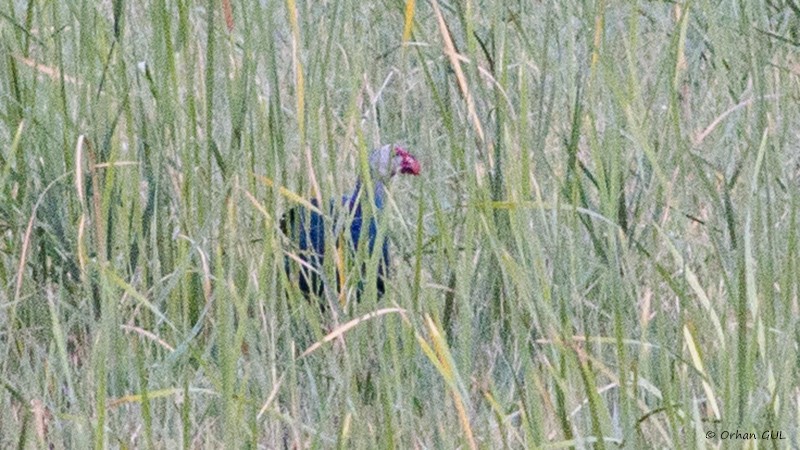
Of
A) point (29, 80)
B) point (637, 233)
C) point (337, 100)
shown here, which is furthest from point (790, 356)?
point (337, 100)

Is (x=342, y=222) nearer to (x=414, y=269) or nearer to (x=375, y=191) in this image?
(x=414, y=269)

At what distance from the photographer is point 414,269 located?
1.66 metres

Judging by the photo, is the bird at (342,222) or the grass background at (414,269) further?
the bird at (342,222)

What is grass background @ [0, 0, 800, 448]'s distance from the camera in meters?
1.33

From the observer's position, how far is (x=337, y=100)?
9.12 ft

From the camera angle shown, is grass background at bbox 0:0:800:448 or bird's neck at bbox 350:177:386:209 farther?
bird's neck at bbox 350:177:386:209

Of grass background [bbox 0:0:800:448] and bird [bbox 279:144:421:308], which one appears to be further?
bird [bbox 279:144:421:308]

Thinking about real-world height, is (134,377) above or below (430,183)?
below

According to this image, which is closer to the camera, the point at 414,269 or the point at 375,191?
the point at 414,269

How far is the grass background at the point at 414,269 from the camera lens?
133 cm

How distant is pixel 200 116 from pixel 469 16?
31.9 inches

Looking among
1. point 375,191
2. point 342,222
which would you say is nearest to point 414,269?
point 342,222

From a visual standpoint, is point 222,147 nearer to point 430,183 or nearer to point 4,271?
point 4,271

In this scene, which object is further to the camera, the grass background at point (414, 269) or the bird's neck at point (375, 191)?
the bird's neck at point (375, 191)
